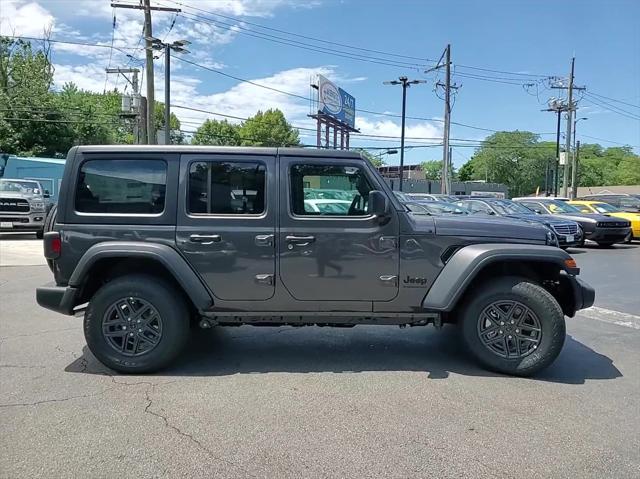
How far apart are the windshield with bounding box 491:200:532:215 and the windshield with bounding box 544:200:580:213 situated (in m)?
2.17

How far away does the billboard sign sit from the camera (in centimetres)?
4424

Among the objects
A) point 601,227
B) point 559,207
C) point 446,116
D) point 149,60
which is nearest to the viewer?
point 601,227

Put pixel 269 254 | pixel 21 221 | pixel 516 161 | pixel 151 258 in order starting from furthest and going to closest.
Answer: pixel 516 161, pixel 21 221, pixel 269 254, pixel 151 258

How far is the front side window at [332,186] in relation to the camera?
4590 mm

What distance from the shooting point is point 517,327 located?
4559 mm

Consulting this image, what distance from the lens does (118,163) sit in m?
4.58

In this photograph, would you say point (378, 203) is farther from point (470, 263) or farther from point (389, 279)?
point (470, 263)

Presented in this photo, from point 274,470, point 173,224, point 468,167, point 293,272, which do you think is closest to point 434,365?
point 293,272

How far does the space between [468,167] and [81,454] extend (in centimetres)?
10925

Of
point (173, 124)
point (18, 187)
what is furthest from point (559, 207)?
point (173, 124)

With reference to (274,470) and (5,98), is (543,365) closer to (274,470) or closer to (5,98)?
(274,470)

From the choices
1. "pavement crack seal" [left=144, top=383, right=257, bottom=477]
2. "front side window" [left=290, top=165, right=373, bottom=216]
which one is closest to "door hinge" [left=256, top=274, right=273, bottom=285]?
"front side window" [left=290, top=165, right=373, bottom=216]

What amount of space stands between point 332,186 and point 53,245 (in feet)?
8.21

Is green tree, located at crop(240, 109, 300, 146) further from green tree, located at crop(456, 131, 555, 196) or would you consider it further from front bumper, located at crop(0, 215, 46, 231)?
front bumper, located at crop(0, 215, 46, 231)
